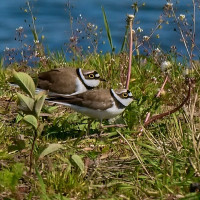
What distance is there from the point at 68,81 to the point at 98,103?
1.22m

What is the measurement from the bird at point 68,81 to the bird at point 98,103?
98 centimetres

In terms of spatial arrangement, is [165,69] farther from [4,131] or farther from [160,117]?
[4,131]

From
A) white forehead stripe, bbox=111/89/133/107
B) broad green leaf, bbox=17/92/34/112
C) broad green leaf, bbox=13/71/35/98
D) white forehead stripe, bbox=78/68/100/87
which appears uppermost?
broad green leaf, bbox=13/71/35/98

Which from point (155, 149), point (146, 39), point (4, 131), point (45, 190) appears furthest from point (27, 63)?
point (45, 190)

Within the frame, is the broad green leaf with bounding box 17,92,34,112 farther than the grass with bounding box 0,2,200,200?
Yes

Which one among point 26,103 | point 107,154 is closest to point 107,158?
point 107,154

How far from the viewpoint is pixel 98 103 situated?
6.90m

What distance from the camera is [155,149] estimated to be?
5969mm

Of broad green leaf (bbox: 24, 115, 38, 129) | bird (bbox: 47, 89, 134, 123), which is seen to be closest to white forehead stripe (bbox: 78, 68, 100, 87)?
bird (bbox: 47, 89, 134, 123)

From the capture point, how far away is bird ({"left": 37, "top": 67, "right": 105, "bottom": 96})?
8008 millimetres

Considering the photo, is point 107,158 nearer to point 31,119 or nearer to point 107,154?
point 107,154

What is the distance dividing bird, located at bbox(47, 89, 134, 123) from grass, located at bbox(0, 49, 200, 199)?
0.16 metres

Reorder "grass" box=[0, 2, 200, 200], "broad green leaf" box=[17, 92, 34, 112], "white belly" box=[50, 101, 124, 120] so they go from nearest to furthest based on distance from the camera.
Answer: "grass" box=[0, 2, 200, 200]
"broad green leaf" box=[17, 92, 34, 112]
"white belly" box=[50, 101, 124, 120]

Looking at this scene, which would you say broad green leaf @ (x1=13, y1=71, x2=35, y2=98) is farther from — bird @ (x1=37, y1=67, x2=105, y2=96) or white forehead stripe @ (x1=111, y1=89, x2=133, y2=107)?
bird @ (x1=37, y1=67, x2=105, y2=96)
